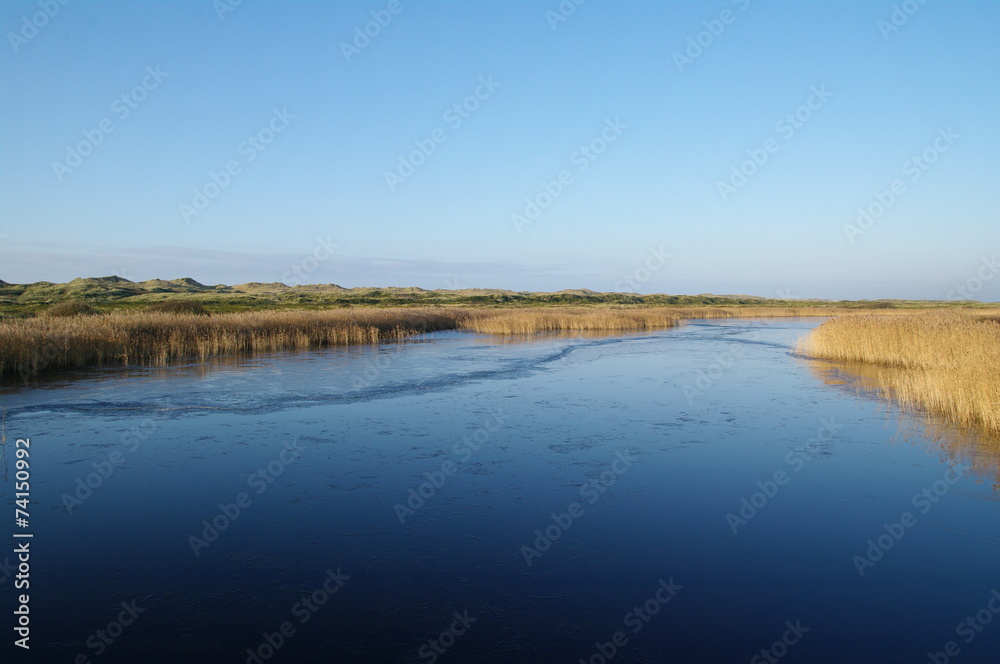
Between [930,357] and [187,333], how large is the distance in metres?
19.8

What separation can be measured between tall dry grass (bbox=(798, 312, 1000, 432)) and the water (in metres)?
0.80

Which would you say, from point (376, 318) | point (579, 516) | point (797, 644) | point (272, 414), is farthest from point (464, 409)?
point (376, 318)

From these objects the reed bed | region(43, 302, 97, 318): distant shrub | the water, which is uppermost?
region(43, 302, 97, 318): distant shrub

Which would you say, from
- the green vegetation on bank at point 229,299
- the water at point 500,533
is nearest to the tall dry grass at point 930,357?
the water at point 500,533

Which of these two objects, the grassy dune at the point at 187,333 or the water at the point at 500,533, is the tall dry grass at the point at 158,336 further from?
the water at the point at 500,533

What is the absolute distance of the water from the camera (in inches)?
152

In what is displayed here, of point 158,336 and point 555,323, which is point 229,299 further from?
point 158,336

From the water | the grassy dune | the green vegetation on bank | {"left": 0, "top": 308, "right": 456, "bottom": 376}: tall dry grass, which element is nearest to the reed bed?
the grassy dune

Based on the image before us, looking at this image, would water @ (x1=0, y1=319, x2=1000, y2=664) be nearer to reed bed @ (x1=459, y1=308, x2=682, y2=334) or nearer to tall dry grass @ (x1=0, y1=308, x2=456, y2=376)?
tall dry grass @ (x1=0, y1=308, x2=456, y2=376)

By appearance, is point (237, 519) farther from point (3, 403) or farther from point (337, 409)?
point (3, 403)

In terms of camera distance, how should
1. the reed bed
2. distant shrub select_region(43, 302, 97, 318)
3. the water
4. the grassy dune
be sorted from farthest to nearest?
the reed bed
distant shrub select_region(43, 302, 97, 318)
the grassy dune
the water

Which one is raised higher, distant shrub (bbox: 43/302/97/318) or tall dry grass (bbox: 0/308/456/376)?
distant shrub (bbox: 43/302/97/318)

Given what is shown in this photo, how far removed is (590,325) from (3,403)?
2738 cm

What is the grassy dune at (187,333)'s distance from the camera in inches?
589
